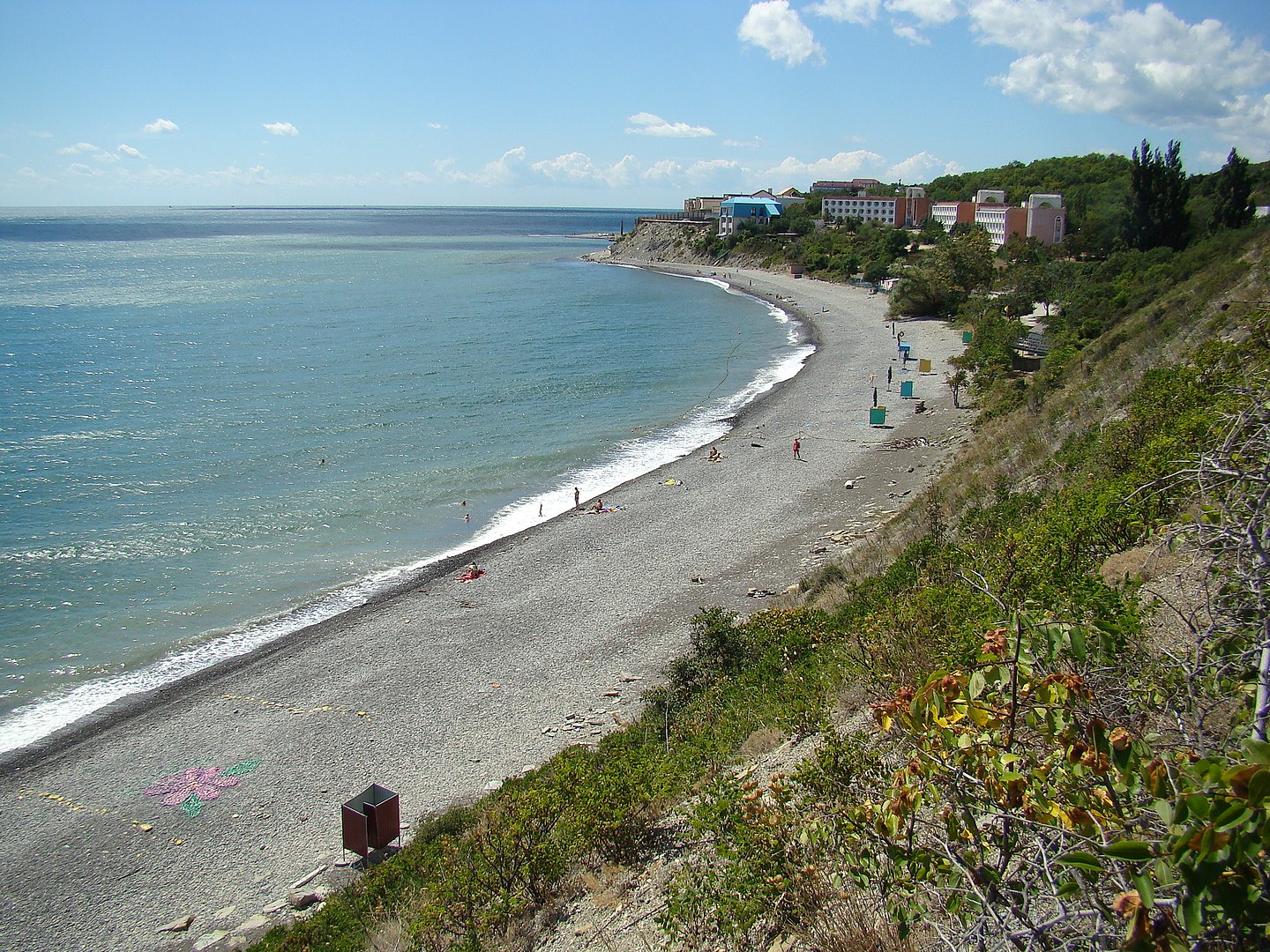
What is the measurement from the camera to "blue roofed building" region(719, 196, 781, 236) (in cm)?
13125

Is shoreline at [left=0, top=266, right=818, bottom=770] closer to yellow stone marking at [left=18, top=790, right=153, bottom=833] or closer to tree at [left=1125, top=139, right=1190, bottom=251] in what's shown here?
yellow stone marking at [left=18, top=790, right=153, bottom=833]

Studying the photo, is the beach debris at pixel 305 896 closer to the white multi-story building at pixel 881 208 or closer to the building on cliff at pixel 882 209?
the building on cliff at pixel 882 209

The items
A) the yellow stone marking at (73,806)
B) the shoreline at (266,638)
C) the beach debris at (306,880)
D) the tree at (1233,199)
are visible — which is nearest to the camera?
the beach debris at (306,880)

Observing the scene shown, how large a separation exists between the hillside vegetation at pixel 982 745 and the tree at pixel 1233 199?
25.2 m

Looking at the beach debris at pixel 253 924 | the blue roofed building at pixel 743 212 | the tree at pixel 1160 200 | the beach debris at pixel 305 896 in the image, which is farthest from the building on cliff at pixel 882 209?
the beach debris at pixel 253 924

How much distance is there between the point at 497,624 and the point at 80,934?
9.64 m

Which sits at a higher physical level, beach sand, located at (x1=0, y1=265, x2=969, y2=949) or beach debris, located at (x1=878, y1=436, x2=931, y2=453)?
beach debris, located at (x1=878, y1=436, x2=931, y2=453)

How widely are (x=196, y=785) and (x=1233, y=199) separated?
4921 cm

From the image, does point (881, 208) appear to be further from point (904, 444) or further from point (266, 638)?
point (266, 638)

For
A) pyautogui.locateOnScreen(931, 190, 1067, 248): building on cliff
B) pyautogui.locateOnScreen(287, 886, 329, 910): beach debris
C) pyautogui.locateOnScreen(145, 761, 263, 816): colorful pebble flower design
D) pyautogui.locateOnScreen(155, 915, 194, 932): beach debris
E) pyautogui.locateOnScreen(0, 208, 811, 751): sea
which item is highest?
pyautogui.locateOnScreen(931, 190, 1067, 248): building on cliff

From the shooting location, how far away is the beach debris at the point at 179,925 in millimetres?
11367

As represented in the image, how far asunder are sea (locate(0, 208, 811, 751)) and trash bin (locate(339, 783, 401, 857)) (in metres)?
8.15

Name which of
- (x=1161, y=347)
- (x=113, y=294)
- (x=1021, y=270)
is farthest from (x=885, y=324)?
(x=113, y=294)

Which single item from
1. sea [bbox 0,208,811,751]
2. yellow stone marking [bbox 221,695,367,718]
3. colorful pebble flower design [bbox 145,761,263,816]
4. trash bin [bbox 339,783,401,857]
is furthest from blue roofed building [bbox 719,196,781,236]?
trash bin [bbox 339,783,401,857]
